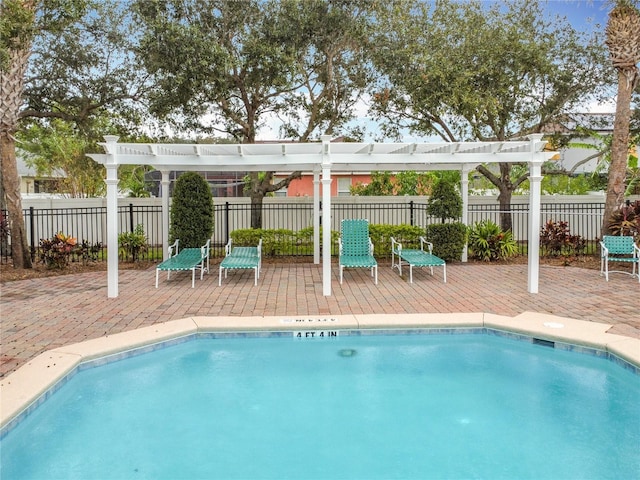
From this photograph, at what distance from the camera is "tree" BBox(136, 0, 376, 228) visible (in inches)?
459

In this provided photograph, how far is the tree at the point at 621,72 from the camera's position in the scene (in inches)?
470

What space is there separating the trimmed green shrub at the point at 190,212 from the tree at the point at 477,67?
19.2 feet

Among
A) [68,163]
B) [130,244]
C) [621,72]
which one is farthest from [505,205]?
[68,163]

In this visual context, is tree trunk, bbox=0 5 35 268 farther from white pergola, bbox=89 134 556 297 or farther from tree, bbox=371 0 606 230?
tree, bbox=371 0 606 230

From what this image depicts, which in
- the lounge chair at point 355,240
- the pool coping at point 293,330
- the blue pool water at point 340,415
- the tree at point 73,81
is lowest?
the blue pool water at point 340,415

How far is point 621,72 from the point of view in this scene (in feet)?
40.2

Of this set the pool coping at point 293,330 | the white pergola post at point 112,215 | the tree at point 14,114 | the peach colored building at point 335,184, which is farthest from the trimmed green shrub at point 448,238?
the peach colored building at point 335,184

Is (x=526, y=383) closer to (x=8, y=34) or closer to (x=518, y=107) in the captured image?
(x=8, y=34)

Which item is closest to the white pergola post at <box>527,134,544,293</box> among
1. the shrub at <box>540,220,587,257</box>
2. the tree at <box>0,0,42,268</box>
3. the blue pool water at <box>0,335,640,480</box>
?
the blue pool water at <box>0,335,640,480</box>

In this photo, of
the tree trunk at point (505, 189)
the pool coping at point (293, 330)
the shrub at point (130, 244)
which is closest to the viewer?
the pool coping at point (293, 330)

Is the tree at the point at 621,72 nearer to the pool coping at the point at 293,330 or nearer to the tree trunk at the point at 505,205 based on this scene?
the tree trunk at the point at 505,205

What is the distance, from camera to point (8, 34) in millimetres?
9188

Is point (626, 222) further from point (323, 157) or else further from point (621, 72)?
point (323, 157)

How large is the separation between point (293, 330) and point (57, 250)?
7.88 metres
